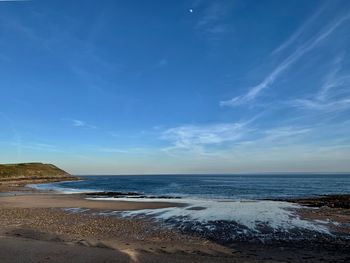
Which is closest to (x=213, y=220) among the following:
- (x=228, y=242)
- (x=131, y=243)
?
(x=228, y=242)

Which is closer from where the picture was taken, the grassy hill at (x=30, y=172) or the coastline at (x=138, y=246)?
the coastline at (x=138, y=246)

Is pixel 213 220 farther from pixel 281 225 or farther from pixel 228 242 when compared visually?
pixel 228 242

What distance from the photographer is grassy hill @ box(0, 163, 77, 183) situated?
12950cm

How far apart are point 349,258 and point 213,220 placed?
12.3 metres

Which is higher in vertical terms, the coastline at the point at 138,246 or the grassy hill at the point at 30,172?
the grassy hill at the point at 30,172

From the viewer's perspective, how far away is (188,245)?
16.3 metres

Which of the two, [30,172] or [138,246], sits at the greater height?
[30,172]

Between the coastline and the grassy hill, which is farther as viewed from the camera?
the grassy hill

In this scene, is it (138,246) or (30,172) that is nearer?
(138,246)

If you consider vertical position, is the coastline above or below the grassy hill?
below

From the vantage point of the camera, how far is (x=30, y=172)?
14962 cm

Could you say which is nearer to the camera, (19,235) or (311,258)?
(311,258)

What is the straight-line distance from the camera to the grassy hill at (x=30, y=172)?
12950 centimetres

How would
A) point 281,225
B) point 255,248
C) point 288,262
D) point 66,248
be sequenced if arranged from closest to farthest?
point 288,262 → point 66,248 → point 255,248 → point 281,225
